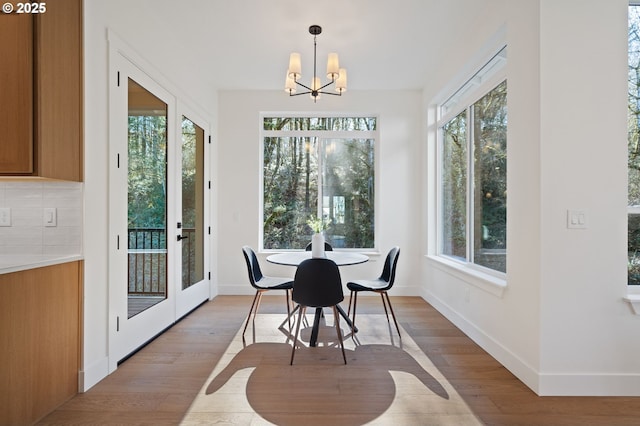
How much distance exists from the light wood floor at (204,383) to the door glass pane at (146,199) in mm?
491

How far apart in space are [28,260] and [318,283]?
1.79m

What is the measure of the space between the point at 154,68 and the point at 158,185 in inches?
41.3

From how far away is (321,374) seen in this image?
2.37 metres

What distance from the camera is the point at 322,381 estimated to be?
228 centimetres

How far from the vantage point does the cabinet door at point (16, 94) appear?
5.73 ft

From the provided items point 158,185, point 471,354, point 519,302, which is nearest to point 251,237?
point 158,185

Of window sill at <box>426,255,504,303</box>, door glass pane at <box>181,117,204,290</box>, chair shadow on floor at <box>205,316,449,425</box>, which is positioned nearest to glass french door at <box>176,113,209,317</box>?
door glass pane at <box>181,117,204,290</box>

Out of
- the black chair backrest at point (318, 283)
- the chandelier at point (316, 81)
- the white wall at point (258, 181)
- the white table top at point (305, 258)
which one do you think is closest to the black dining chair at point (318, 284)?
the black chair backrest at point (318, 283)

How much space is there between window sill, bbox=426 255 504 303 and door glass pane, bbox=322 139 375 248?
3.75 feet

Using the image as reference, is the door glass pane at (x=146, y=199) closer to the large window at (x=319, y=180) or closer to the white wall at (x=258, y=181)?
the white wall at (x=258, y=181)

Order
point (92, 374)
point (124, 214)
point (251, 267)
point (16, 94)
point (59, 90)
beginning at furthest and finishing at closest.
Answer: point (251, 267)
point (124, 214)
point (92, 374)
point (59, 90)
point (16, 94)

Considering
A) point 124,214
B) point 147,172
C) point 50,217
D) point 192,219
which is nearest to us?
point 50,217

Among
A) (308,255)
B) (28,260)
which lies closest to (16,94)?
(28,260)

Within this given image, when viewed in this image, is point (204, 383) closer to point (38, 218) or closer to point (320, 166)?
point (38, 218)
